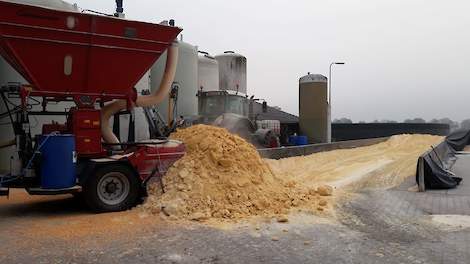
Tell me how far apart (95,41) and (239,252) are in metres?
4.37

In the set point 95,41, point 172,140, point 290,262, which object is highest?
point 95,41

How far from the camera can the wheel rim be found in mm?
8367

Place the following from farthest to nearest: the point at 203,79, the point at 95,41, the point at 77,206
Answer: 1. the point at 203,79
2. the point at 77,206
3. the point at 95,41

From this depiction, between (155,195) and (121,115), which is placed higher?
(121,115)

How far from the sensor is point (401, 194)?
10.9 m

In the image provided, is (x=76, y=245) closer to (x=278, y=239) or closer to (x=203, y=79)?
(x=278, y=239)

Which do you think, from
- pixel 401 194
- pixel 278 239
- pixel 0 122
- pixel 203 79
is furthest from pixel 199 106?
pixel 278 239

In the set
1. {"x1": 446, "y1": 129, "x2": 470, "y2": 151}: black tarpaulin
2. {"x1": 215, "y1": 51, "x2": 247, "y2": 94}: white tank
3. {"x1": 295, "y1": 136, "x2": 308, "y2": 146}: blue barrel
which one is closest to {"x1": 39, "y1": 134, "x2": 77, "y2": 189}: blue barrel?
{"x1": 215, "y1": 51, "x2": 247, "y2": 94}: white tank

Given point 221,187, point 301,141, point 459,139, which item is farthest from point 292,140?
point 221,187

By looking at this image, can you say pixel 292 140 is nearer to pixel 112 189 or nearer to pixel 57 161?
pixel 112 189

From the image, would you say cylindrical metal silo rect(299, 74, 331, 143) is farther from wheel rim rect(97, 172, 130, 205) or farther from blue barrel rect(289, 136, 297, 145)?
wheel rim rect(97, 172, 130, 205)

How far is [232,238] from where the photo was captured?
22.2 feet

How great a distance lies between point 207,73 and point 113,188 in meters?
15.1

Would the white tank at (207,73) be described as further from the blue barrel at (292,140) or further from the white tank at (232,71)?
the blue barrel at (292,140)
